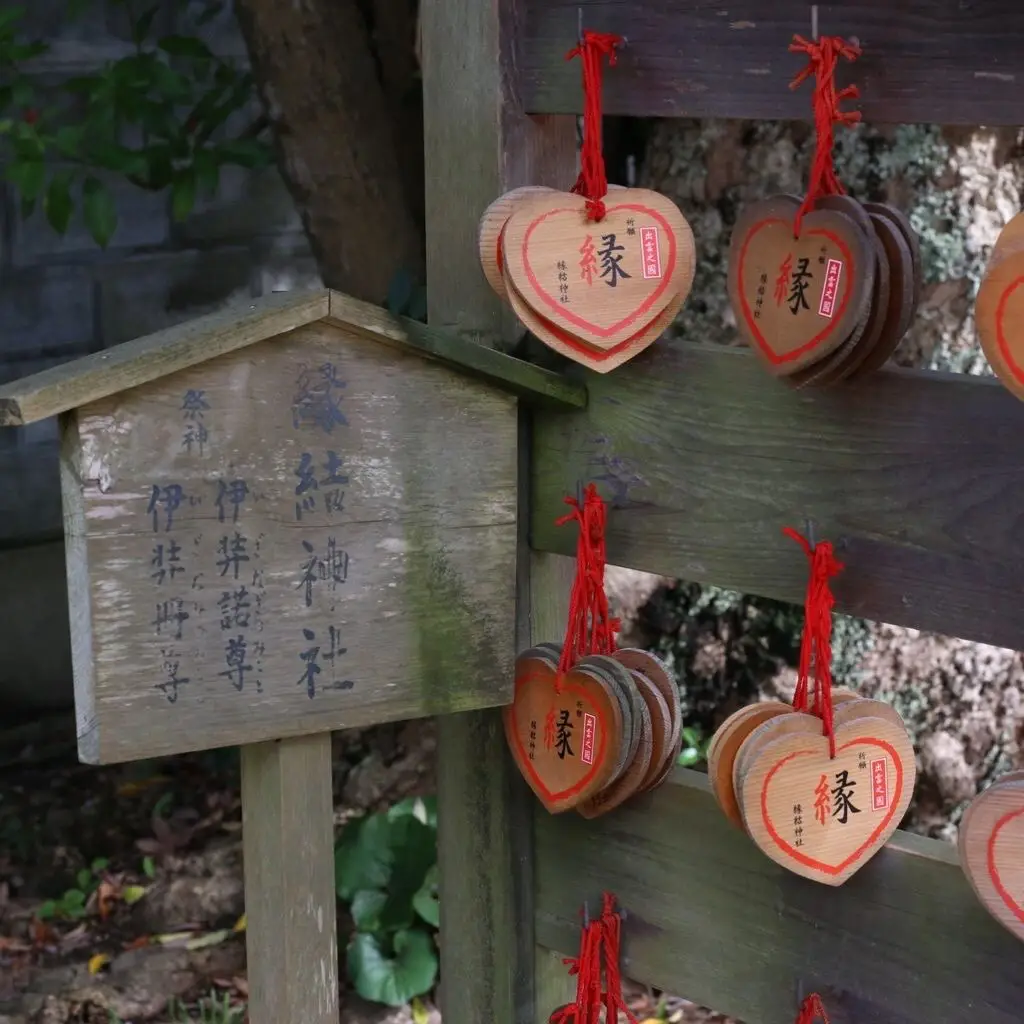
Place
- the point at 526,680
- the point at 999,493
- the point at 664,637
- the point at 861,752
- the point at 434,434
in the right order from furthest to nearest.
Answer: the point at 664,637, the point at 526,680, the point at 434,434, the point at 861,752, the point at 999,493

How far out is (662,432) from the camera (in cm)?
167

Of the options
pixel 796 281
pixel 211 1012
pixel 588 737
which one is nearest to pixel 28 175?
pixel 211 1012

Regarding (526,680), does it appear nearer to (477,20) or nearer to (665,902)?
(665,902)

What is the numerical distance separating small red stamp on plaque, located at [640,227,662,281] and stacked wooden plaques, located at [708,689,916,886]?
0.46 m

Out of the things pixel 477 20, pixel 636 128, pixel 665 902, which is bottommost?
pixel 665 902

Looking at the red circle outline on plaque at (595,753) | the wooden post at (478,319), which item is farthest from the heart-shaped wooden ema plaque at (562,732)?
the wooden post at (478,319)

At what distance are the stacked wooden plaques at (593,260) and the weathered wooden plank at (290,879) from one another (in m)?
0.52

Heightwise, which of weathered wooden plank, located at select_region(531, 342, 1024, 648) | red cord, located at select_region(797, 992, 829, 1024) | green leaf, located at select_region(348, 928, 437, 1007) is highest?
weathered wooden plank, located at select_region(531, 342, 1024, 648)

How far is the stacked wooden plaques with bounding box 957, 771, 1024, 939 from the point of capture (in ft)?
4.53

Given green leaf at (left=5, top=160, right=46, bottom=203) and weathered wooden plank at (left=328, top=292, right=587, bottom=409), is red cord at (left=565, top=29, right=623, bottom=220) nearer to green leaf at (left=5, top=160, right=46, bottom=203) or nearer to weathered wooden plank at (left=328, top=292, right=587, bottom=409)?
weathered wooden plank at (left=328, top=292, right=587, bottom=409)

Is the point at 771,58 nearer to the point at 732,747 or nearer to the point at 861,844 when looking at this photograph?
the point at 732,747

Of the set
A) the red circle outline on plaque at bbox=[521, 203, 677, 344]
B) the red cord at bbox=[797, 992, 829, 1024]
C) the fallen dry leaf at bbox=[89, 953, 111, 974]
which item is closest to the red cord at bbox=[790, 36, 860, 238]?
the red circle outline on plaque at bbox=[521, 203, 677, 344]

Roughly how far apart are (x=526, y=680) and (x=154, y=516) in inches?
19.4

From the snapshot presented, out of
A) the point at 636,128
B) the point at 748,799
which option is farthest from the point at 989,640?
the point at 636,128
